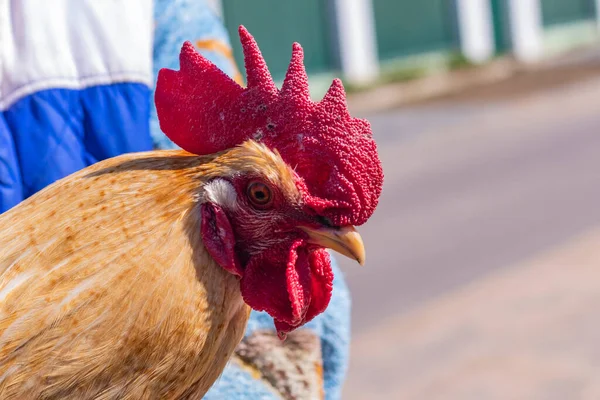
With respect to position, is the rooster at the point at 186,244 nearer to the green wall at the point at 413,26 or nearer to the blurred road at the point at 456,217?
the blurred road at the point at 456,217

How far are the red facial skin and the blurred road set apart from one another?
3.57m

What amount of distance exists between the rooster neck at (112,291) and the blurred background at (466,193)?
3.69 m

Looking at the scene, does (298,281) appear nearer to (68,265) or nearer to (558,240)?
(68,265)

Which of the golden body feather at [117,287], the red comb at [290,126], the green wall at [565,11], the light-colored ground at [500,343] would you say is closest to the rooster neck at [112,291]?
the golden body feather at [117,287]

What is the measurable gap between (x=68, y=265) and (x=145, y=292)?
13 cm

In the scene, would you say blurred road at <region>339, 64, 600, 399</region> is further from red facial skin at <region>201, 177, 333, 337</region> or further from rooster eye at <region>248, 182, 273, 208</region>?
rooster eye at <region>248, 182, 273, 208</region>

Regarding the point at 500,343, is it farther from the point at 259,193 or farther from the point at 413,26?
the point at 413,26

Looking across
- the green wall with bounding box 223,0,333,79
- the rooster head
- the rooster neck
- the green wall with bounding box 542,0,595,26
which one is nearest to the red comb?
the rooster head

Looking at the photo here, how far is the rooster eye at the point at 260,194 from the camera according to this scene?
5.12ft

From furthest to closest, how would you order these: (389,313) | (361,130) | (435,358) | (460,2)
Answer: (460,2) < (389,313) < (435,358) < (361,130)

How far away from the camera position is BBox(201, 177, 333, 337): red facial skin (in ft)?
5.14

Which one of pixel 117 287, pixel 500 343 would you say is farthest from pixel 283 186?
pixel 500 343

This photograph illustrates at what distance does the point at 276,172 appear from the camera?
1.55 meters

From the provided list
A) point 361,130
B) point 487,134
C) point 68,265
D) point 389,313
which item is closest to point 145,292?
point 68,265
